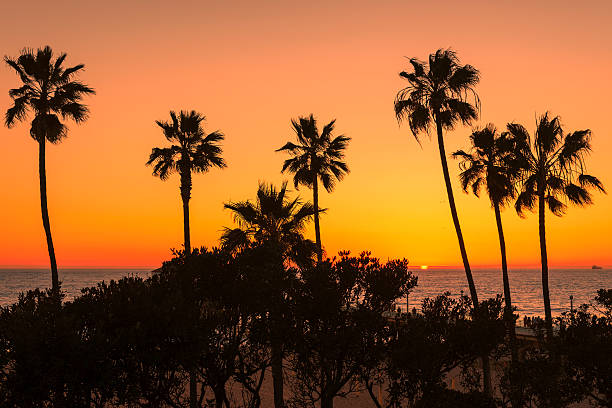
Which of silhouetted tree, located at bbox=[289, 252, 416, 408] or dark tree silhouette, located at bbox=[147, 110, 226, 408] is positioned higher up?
dark tree silhouette, located at bbox=[147, 110, 226, 408]

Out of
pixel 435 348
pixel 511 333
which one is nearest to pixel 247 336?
pixel 435 348

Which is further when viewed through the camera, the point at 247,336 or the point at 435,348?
the point at 247,336

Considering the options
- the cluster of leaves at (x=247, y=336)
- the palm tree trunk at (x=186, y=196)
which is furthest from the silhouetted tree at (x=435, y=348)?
the palm tree trunk at (x=186, y=196)

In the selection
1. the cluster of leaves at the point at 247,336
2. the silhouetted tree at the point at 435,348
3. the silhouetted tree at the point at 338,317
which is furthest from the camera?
the silhouetted tree at the point at 338,317

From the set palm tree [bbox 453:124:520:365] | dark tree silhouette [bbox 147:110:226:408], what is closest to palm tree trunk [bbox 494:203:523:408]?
palm tree [bbox 453:124:520:365]

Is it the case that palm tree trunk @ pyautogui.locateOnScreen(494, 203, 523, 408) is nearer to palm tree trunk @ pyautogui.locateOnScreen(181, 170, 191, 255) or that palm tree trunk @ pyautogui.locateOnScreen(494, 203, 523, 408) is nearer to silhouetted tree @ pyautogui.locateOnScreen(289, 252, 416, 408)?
silhouetted tree @ pyautogui.locateOnScreen(289, 252, 416, 408)

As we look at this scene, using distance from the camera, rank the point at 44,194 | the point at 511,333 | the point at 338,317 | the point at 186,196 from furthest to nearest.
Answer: the point at 186,196, the point at 44,194, the point at 511,333, the point at 338,317

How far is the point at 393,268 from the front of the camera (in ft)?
72.3

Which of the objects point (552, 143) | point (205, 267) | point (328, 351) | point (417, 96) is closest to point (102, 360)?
point (205, 267)

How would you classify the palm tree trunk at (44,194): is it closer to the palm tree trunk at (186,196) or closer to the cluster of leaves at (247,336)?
the palm tree trunk at (186,196)

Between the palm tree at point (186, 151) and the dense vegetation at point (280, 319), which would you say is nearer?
the dense vegetation at point (280, 319)

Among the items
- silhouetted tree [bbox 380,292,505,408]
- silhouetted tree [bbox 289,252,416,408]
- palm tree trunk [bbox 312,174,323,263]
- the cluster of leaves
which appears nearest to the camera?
the cluster of leaves

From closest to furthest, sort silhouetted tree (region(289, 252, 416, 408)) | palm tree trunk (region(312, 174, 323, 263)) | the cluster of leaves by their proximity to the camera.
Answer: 1. the cluster of leaves
2. silhouetted tree (region(289, 252, 416, 408))
3. palm tree trunk (region(312, 174, 323, 263))

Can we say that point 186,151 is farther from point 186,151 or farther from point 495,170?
point 495,170
